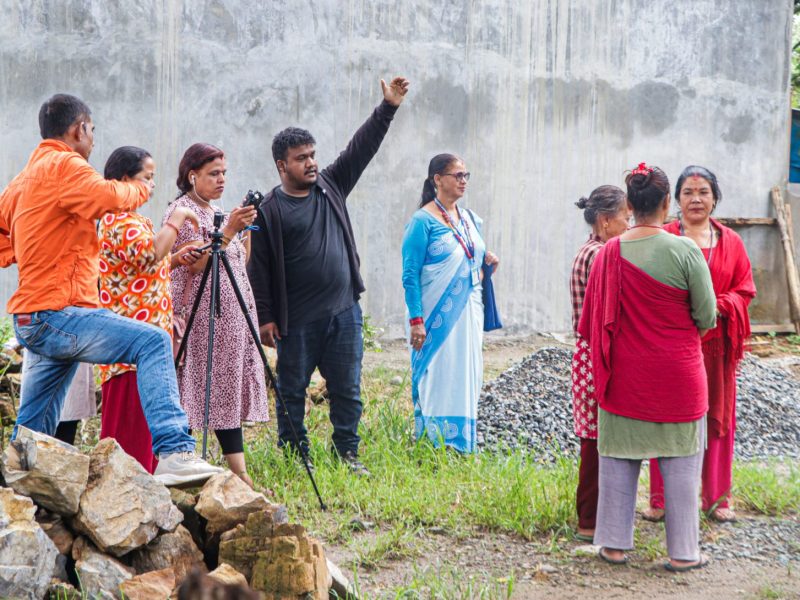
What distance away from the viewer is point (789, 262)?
12180 millimetres

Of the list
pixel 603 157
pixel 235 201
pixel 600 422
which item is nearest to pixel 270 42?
pixel 235 201

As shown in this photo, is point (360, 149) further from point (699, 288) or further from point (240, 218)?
Result: point (699, 288)

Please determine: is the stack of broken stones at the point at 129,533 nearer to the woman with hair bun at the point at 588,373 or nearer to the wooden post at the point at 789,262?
the woman with hair bun at the point at 588,373

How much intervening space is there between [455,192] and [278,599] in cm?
318

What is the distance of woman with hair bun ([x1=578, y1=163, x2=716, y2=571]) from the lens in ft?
13.2

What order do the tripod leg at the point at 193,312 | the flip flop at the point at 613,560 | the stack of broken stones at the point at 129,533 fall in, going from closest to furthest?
the stack of broken stones at the point at 129,533 < the flip flop at the point at 613,560 < the tripod leg at the point at 193,312

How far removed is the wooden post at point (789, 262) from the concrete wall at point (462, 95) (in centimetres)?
18

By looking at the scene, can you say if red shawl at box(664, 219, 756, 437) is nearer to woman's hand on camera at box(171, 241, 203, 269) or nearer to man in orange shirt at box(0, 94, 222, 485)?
woman's hand on camera at box(171, 241, 203, 269)

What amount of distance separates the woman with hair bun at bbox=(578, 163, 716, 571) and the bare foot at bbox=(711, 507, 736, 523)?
2.32 ft

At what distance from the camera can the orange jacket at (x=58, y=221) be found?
3898 mm

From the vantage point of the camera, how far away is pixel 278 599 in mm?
3311

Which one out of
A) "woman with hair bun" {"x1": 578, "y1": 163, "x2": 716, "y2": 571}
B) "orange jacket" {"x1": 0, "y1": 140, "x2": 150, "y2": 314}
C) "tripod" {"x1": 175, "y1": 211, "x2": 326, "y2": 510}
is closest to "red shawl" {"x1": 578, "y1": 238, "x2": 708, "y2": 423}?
"woman with hair bun" {"x1": 578, "y1": 163, "x2": 716, "y2": 571}

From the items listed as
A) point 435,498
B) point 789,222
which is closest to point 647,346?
point 435,498

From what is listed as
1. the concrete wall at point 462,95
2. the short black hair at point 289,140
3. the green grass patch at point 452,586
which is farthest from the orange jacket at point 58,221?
the concrete wall at point 462,95
